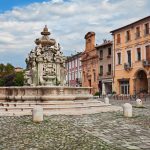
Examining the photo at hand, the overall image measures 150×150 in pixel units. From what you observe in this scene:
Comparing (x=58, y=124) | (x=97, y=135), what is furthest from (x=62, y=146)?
(x=58, y=124)

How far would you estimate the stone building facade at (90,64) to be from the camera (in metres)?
57.7

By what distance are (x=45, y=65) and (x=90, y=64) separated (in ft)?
129

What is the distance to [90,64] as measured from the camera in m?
60.2

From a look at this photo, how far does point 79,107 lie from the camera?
17500 millimetres

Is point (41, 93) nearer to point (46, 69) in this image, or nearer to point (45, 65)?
point (46, 69)

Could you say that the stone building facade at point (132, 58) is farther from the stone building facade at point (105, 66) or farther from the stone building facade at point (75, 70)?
the stone building facade at point (75, 70)

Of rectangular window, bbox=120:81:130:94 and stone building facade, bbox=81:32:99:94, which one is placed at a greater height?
stone building facade, bbox=81:32:99:94

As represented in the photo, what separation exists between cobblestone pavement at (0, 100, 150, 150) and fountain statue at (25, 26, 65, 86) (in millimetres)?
7226

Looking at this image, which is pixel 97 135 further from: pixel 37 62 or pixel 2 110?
pixel 37 62

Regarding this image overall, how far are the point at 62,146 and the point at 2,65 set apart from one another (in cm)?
7750

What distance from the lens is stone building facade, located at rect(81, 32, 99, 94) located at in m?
57.7

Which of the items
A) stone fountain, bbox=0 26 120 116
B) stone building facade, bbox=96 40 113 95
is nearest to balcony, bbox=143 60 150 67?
stone building facade, bbox=96 40 113 95

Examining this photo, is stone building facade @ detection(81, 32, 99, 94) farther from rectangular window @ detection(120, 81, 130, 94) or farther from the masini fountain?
the masini fountain

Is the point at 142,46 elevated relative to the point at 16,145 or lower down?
elevated
